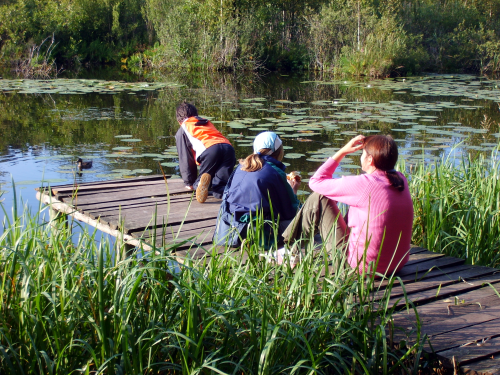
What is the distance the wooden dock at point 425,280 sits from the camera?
1.99 m

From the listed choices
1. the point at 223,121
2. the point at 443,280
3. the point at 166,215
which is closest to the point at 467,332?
the point at 443,280

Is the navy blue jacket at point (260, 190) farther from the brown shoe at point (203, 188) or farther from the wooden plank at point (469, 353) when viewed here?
the wooden plank at point (469, 353)

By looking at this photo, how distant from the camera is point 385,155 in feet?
8.33

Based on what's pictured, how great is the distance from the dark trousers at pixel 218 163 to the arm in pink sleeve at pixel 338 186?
68.7 inches

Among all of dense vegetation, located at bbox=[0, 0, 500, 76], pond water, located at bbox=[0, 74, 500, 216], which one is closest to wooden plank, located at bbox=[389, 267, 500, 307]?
pond water, located at bbox=[0, 74, 500, 216]

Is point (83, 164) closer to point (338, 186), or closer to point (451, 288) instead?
point (338, 186)

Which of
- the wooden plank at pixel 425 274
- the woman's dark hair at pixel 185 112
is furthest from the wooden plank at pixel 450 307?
the woman's dark hair at pixel 185 112

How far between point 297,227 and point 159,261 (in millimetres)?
1197

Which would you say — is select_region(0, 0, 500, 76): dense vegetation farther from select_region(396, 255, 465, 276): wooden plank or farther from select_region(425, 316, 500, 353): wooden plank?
select_region(425, 316, 500, 353): wooden plank

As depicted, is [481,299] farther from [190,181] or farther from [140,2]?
[140,2]

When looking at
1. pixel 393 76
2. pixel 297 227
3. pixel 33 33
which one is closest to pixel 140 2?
pixel 33 33

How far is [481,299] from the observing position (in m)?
2.48

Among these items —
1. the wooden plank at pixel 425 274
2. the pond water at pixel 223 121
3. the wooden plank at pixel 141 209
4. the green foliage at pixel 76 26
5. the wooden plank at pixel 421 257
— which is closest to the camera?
the wooden plank at pixel 425 274

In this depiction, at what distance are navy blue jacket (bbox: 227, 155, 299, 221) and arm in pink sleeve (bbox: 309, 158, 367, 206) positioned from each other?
0.37 meters
